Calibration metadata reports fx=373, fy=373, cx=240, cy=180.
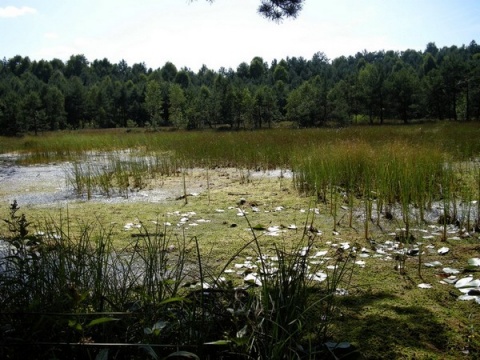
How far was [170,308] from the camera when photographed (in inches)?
80.0

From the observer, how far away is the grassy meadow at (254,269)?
5.79 feet

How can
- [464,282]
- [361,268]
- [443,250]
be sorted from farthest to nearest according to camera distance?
[443,250] < [361,268] < [464,282]

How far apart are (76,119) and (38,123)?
66.9 feet

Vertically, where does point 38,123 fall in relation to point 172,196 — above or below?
above

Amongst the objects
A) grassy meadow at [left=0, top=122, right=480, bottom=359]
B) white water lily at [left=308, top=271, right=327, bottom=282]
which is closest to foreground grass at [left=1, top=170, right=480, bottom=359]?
grassy meadow at [left=0, top=122, right=480, bottom=359]

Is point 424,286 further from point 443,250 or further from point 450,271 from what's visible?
point 443,250

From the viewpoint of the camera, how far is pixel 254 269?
3.38 m

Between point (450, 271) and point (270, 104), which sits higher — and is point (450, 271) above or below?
below

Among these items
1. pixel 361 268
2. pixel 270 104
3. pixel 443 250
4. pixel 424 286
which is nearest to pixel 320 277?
pixel 361 268

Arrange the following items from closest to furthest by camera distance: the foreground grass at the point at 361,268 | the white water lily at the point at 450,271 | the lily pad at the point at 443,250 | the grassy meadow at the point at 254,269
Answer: the grassy meadow at the point at 254,269 → the foreground grass at the point at 361,268 → the white water lily at the point at 450,271 → the lily pad at the point at 443,250

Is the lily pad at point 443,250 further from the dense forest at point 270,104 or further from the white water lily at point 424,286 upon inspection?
the dense forest at point 270,104

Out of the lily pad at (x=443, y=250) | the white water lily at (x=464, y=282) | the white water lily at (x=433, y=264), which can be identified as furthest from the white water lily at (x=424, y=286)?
the lily pad at (x=443, y=250)

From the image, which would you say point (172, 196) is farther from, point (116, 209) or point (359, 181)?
point (359, 181)

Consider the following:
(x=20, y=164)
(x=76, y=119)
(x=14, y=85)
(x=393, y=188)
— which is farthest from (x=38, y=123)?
(x=393, y=188)
